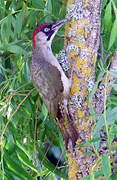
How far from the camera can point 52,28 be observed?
3600 mm

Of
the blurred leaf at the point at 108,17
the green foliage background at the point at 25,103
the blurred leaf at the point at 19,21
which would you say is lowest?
the green foliage background at the point at 25,103

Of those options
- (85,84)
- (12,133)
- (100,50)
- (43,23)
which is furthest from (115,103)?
(43,23)

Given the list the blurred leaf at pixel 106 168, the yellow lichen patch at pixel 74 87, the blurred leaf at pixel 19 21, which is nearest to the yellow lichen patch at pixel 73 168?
the yellow lichen patch at pixel 74 87

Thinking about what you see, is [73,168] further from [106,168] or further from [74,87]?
[106,168]

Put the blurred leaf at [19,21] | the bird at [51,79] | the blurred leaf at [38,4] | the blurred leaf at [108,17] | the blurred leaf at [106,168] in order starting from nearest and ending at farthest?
1. the blurred leaf at [106,168]
2. the blurred leaf at [108,17]
3. the bird at [51,79]
4. the blurred leaf at [19,21]
5. the blurred leaf at [38,4]

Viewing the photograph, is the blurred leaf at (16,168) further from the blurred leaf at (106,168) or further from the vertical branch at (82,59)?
the blurred leaf at (106,168)

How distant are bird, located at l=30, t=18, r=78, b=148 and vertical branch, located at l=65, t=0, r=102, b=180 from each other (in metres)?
0.06

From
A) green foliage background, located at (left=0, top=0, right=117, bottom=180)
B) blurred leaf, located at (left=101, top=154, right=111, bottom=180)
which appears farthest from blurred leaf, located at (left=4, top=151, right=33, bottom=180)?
blurred leaf, located at (left=101, top=154, right=111, bottom=180)

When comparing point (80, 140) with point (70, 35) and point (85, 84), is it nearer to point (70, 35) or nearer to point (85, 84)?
point (85, 84)

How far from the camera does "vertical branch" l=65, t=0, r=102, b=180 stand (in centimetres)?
313

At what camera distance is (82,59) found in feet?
10.4

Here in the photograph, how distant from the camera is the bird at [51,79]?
10.7 feet

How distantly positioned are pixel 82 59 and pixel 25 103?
569 millimetres

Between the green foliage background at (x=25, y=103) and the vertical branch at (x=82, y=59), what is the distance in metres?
0.09
